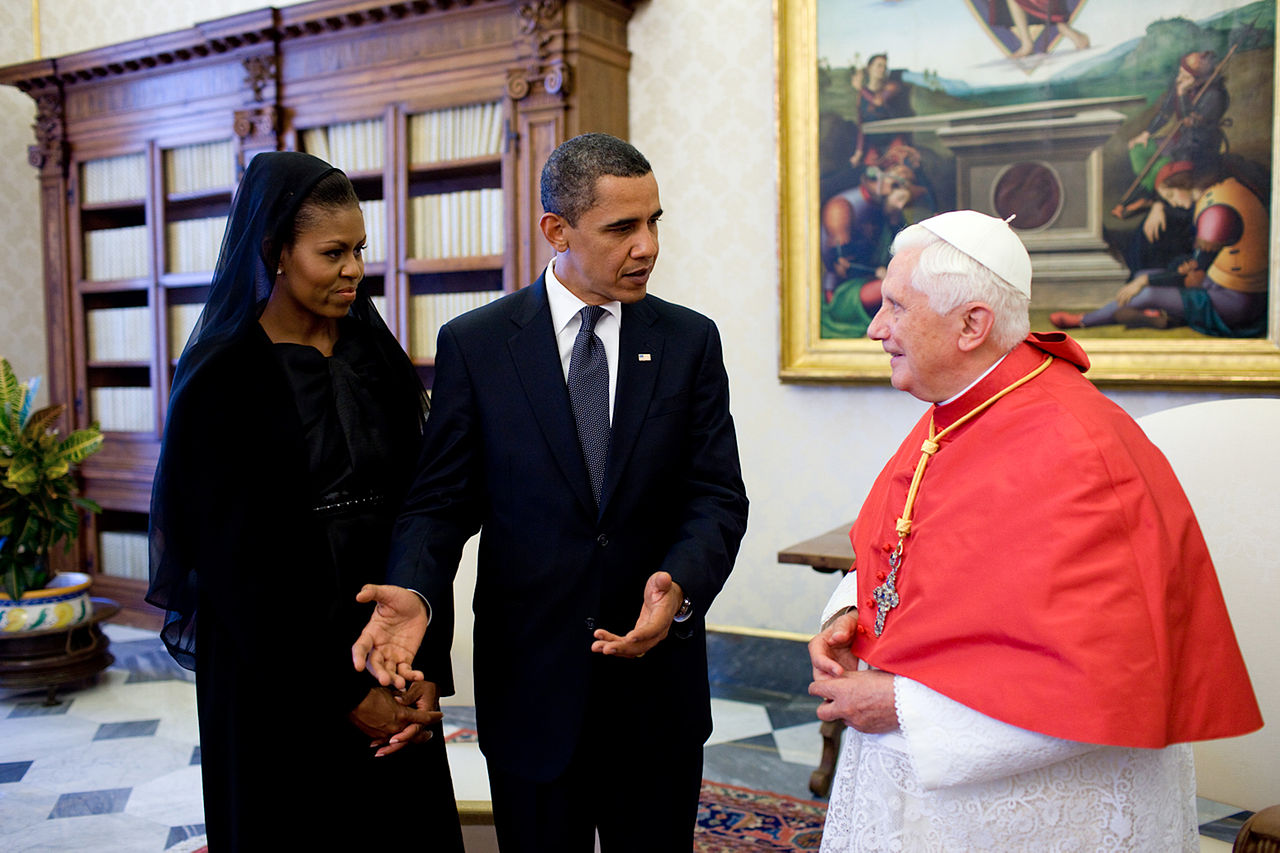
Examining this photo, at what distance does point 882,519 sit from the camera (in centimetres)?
177

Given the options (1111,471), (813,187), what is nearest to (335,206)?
(1111,471)

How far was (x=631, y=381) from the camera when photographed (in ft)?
5.97

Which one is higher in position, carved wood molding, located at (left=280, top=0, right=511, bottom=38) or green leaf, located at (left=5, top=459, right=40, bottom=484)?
carved wood molding, located at (left=280, top=0, right=511, bottom=38)

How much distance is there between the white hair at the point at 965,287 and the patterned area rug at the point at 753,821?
2067mm

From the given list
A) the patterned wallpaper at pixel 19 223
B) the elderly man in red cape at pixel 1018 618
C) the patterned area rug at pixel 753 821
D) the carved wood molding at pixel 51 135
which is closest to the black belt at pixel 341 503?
the elderly man in red cape at pixel 1018 618

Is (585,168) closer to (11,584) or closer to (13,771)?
(13,771)

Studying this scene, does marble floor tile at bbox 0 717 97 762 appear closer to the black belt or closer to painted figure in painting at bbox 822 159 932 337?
the black belt

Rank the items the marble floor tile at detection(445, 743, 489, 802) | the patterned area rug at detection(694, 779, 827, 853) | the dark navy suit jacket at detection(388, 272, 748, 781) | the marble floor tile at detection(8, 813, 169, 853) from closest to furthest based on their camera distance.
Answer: the dark navy suit jacket at detection(388, 272, 748, 781)
the marble floor tile at detection(445, 743, 489, 802)
the patterned area rug at detection(694, 779, 827, 853)
the marble floor tile at detection(8, 813, 169, 853)

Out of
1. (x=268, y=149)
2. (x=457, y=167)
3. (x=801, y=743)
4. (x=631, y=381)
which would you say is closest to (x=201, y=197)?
(x=268, y=149)

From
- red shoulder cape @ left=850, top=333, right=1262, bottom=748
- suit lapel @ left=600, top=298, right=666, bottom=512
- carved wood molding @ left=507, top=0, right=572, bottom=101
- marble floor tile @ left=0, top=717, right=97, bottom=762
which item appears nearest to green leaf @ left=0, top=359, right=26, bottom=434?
marble floor tile @ left=0, top=717, right=97, bottom=762

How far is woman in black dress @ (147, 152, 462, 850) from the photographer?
1823 millimetres

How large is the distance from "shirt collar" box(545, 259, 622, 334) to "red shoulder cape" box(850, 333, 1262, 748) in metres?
0.68

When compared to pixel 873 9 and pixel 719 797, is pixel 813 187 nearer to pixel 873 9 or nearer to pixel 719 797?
pixel 873 9

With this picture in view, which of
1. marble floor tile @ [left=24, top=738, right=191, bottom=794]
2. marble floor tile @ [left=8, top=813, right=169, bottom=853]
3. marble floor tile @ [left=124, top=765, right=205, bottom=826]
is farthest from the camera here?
marble floor tile @ [left=24, top=738, right=191, bottom=794]
